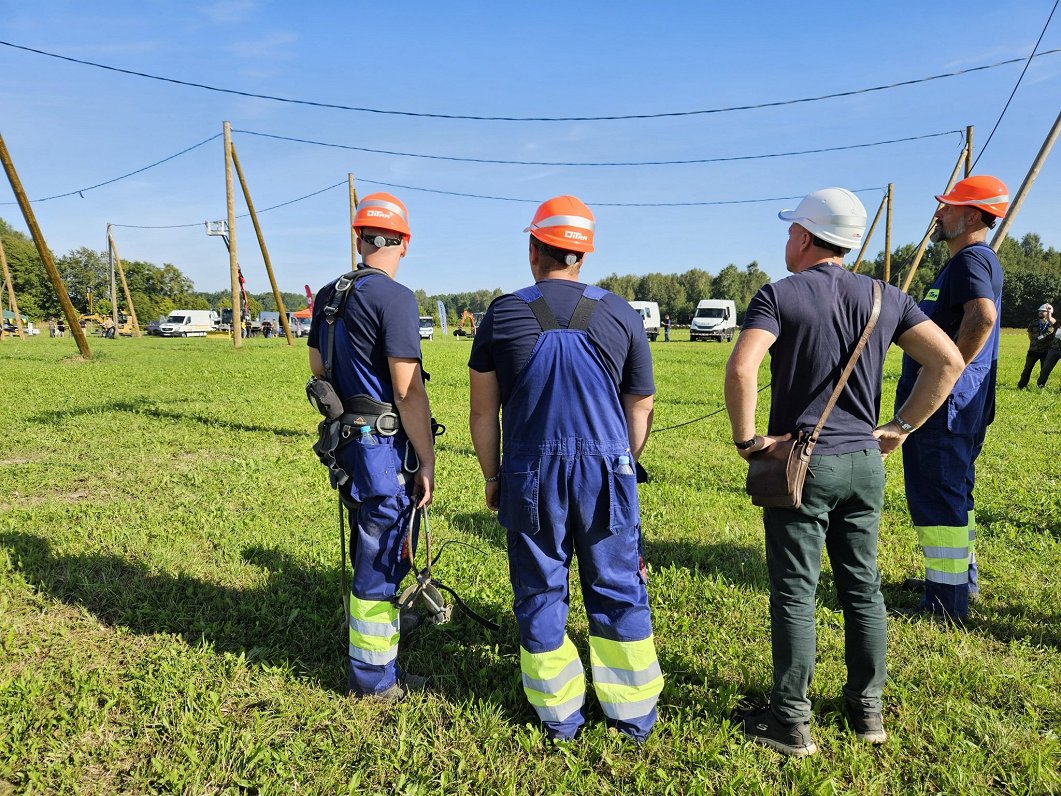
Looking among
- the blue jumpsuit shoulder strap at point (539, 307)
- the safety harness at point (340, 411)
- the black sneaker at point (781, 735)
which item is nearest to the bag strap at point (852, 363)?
the blue jumpsuit shoulder strap at point (539, 307)

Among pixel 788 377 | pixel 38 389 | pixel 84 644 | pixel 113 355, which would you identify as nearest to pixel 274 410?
pixel 38 389

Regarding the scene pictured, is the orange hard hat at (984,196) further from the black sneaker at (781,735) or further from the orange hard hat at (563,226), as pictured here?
the black sneaker at (781,735)

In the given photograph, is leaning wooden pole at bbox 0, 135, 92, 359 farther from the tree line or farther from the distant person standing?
the tree line

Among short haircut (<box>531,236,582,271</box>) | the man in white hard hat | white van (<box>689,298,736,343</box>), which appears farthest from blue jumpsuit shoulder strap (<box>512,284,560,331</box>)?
white van (<box>689,298,736,343</box>)

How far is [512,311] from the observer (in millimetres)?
2484

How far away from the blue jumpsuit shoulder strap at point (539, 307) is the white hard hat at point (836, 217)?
3.54 ft

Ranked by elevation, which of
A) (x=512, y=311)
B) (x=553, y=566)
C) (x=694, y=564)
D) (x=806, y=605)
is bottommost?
(x=694, y=564)

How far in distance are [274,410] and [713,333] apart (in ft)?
118

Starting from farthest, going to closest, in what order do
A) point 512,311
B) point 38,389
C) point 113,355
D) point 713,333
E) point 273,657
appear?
point 713,333 → point 113,355 → point 38,389 → point 273,657 → point 512,311

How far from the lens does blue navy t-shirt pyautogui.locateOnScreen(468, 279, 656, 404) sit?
2.47 metres

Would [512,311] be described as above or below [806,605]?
above

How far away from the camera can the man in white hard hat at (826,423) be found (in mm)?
2469

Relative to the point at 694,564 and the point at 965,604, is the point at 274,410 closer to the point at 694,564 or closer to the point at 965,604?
the point at 694,564

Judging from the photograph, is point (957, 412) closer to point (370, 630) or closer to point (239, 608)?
point (370, 630)
